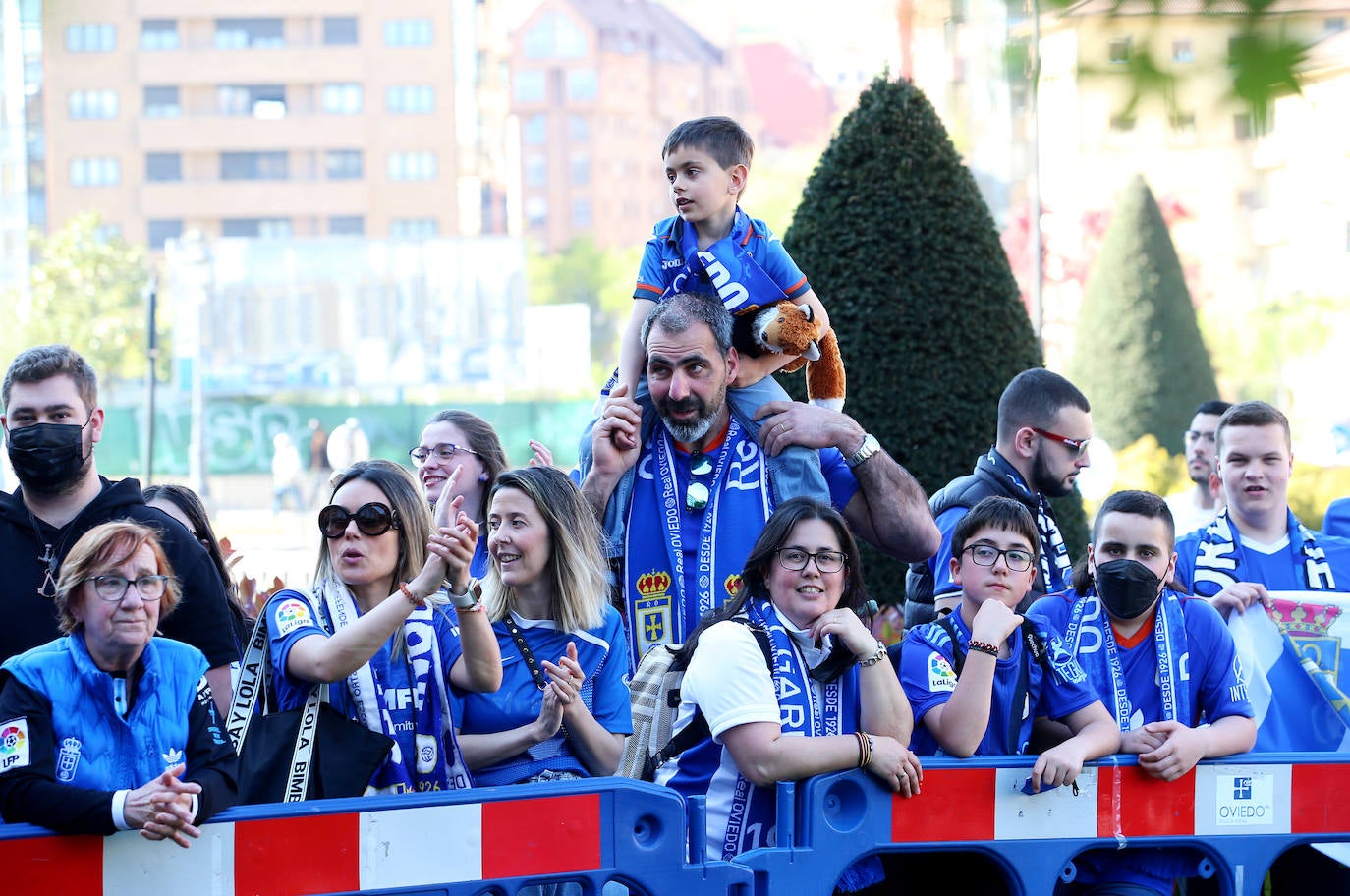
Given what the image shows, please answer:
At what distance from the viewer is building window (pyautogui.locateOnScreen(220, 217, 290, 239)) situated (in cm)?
7581

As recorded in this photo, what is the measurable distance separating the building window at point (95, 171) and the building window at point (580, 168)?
2303 centimetres

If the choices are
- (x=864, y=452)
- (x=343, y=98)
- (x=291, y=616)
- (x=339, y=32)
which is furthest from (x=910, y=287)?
(x=339, y=32)

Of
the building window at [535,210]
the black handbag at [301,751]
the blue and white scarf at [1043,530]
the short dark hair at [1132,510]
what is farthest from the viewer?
the building window at [535,210]

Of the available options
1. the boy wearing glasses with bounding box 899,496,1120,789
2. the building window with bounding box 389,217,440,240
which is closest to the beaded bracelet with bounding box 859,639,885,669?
the boy wearing glasses with bounding box 899,496,1120,789

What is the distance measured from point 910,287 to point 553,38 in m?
77.3

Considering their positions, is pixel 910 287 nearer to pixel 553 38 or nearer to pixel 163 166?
pixel 163 166

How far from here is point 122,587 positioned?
3316 millimetres

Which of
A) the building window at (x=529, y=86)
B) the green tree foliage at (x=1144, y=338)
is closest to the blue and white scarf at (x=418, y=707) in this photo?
the green tree foliage at (x=1144, y=338)

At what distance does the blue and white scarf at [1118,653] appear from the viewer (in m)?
4.08

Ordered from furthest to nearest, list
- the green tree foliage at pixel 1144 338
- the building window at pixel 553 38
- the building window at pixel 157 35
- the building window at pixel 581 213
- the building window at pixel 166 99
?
the building window at pixel 553 38 → the building window at pixel 581 213 → the building window at pixel 166 99 → the building window at pixel 157 35 → the green tree foliage at pixel 1144 338

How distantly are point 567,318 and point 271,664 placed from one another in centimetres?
6193

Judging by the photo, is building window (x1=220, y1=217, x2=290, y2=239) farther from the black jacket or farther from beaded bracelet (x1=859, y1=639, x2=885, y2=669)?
beaded bracelet (x1=859, y1=639, x2=885, y2=669)

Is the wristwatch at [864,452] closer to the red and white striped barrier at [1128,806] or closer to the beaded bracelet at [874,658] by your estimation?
the beaded bracelet at [874,658]

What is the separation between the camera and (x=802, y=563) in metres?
3.89
